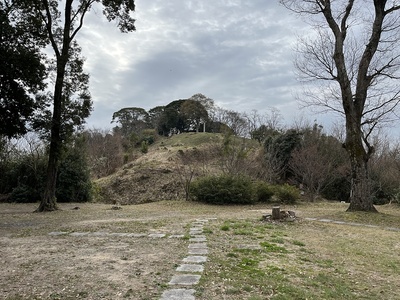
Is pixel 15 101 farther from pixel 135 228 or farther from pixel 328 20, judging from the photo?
pixel 328 20

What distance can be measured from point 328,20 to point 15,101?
10.5 metres

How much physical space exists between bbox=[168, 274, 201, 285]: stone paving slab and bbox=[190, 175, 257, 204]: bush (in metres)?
10.2

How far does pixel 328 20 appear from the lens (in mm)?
11414

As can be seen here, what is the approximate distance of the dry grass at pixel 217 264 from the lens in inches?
130

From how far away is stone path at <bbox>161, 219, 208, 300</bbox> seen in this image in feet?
10.2

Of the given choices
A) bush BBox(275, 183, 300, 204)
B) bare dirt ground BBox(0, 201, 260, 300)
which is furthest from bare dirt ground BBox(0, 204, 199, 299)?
bush BBox(275, 183, 300, 204)

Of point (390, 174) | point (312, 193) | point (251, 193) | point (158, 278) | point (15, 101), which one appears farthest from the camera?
point (390, 174)

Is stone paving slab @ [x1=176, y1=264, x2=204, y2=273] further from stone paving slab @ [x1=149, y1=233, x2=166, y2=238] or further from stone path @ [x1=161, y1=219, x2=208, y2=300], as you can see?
stone paving slab @ [x1=149, y1=233, x2=166, y2=238]

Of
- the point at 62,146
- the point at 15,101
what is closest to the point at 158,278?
the point at 15,101

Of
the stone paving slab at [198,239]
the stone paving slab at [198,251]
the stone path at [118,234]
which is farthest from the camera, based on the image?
the stone path at [118,234]

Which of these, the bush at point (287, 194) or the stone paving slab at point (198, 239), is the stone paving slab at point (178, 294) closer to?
the stone paving slab at point (198, 239)

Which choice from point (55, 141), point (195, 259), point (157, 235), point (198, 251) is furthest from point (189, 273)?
point (55, 141)

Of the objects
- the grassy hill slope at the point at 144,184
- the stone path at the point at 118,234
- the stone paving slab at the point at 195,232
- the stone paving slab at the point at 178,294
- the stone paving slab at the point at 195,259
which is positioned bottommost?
the stone path at the point at 118,234

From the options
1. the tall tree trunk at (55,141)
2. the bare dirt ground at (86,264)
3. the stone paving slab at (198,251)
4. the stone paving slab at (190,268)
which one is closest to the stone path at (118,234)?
the bare dirt ground at (86,264)
